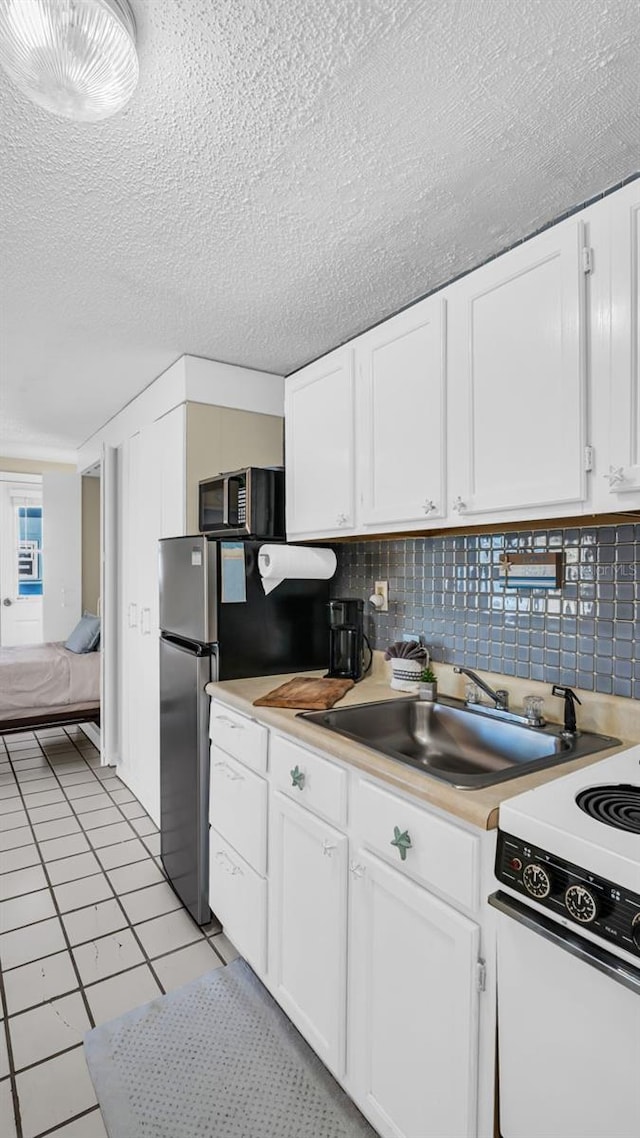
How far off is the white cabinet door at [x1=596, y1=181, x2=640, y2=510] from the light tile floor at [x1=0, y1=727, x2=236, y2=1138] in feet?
6.46

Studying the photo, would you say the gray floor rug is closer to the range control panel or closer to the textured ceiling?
the range control panel

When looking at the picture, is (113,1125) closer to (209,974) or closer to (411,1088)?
(209,974)

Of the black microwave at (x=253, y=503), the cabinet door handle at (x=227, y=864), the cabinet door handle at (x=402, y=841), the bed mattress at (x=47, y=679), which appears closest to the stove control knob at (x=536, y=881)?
the cabinet door handle at (x=402, y=841)

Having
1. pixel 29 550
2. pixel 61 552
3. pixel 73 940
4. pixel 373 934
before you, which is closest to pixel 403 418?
pixel 373 934

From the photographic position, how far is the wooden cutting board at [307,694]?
179 centimetres

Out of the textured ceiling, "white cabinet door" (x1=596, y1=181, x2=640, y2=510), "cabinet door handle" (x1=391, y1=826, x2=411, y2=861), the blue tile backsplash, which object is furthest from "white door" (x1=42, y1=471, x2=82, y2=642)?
"white cabinet door" (x1=596, y1=181, x2=640, y2=510)

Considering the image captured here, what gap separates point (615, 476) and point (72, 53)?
130 centimetres

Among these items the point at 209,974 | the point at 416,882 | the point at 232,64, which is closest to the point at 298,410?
the point at 232,64

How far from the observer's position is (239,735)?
1.92 meters

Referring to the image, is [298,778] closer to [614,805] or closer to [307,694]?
[307,694]

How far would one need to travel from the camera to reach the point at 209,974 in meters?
1.92

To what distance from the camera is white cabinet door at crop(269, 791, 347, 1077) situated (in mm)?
1434

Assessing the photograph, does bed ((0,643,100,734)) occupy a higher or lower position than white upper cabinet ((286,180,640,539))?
lower

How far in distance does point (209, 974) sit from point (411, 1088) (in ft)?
3.14
